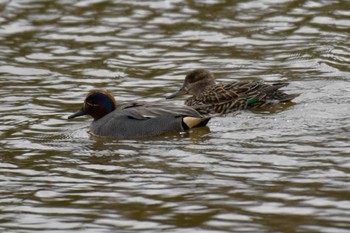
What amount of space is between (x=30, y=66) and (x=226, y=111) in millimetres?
3741

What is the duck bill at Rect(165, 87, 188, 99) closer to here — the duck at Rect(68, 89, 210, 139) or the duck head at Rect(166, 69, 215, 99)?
the duck head at Rect(166, 69, 215, 99)

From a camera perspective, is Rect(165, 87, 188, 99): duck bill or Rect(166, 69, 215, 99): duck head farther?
Rect(166, 69, 215, 99): duck head

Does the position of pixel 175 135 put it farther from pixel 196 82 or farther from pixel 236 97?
pixel 196 82

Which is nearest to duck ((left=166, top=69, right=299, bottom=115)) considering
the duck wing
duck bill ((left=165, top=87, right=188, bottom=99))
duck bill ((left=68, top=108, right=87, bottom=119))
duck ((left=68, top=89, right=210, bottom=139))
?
duck bill ((left=165, top=87, right=188, bottom=99))

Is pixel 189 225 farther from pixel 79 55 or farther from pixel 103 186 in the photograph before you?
pixel 79 55

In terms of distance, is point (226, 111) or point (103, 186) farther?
point (226, 111)

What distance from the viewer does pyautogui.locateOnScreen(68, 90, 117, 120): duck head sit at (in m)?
12.8

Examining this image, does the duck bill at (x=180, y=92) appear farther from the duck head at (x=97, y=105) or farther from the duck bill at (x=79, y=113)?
the duck bill at (x=79, y=113)

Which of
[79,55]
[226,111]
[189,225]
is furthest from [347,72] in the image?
[189,225]

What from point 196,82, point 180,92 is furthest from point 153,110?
point 196,82

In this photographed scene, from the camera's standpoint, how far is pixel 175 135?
486 inches

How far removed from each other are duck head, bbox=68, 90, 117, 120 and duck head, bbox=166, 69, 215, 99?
148cm

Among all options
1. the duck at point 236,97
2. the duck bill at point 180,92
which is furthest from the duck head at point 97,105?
the duck bill at point 180,92

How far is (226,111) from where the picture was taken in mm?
13508
